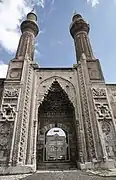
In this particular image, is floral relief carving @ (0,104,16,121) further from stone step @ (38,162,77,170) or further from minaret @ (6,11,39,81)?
stone step @ (38,162,77,170)

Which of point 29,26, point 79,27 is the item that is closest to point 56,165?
point 79,27

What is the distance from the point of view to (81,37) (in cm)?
1508

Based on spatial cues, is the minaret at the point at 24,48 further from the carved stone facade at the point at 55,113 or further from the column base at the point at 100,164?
the column base at the point at 100,164

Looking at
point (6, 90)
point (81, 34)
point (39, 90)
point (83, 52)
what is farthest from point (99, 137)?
point (81, 34)

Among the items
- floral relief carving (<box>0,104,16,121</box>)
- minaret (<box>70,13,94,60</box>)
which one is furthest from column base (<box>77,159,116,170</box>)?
minaret (<box>70,13,94,60</box>)

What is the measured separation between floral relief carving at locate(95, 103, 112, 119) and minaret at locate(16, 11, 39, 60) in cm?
673

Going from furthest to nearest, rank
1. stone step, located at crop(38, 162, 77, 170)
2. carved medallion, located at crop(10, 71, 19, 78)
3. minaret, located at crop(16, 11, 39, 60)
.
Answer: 1. minaret, located at crop(16, 11, 39, 60)
2. carved medallion, located at crop(10, 71, 19, 78)
3. stone step, located at crop(38, 162, 77, 170)

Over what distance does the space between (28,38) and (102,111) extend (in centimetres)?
937

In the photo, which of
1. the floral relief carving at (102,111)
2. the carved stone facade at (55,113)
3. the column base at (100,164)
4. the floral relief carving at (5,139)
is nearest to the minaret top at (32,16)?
the carved stone facade at (55,113)

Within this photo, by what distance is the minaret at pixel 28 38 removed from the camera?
43.9 feet

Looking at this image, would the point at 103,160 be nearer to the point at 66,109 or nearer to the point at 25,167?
the point at 25,167

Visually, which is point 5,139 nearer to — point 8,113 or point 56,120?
point 8,113

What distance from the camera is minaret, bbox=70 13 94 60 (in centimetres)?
1386

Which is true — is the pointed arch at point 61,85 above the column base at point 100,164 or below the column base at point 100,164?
above
